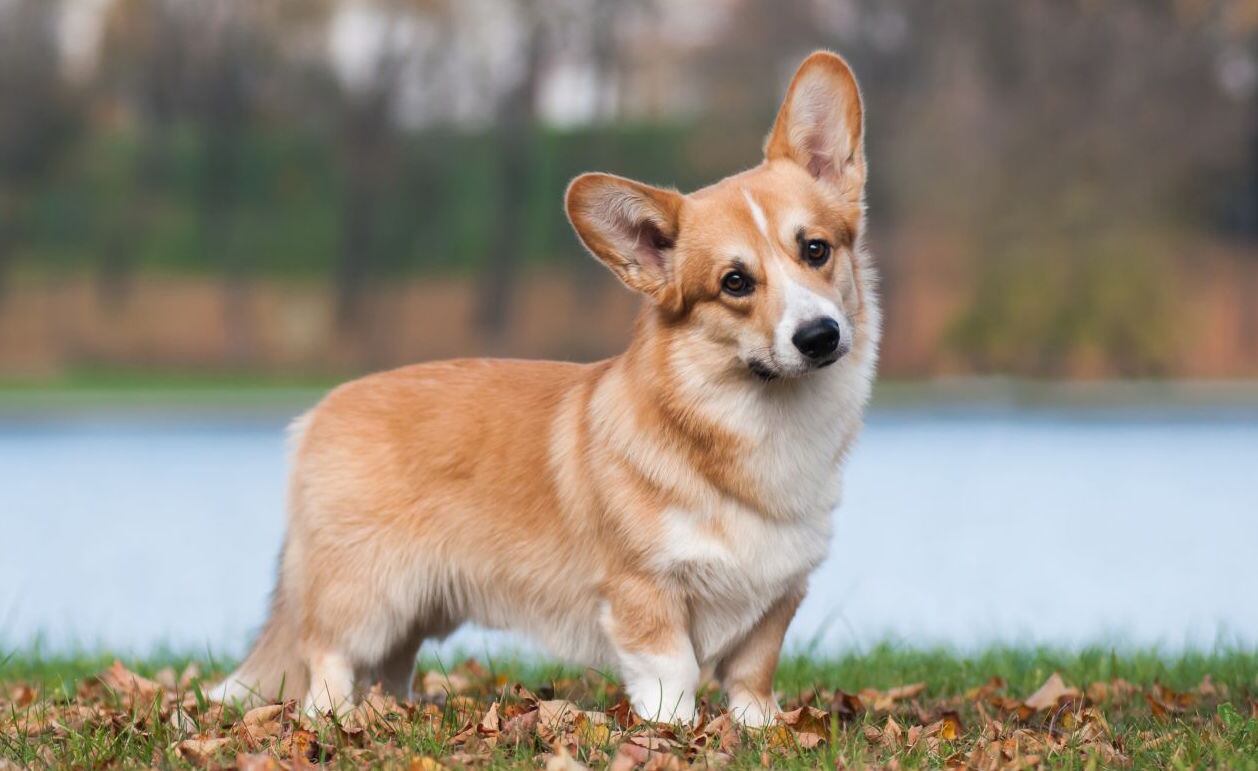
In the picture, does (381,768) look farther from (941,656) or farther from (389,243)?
(389,243)

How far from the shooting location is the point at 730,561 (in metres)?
3.45

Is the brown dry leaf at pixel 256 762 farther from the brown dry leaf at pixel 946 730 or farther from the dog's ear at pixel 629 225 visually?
the brown dry leaf at pixel 946 730

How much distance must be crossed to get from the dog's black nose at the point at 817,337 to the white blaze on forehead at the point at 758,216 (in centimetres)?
29

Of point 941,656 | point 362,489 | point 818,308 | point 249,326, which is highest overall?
point 818,308

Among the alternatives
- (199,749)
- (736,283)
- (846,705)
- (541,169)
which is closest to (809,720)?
(846,705)

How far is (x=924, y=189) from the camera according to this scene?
22609mm

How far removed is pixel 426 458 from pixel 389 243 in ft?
70.2

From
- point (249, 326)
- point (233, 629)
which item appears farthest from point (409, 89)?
point (233, 629)

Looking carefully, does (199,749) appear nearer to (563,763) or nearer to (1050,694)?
(563,763)

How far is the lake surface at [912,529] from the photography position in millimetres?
5906

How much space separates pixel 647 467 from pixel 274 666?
1.29 meters

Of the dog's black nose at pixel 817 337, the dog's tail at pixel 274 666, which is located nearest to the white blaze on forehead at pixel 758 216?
the dog's black nose at pixel 817 337

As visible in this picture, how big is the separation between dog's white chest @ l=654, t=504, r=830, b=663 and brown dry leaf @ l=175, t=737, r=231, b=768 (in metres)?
1.08

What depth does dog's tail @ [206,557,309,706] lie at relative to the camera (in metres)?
4.01
